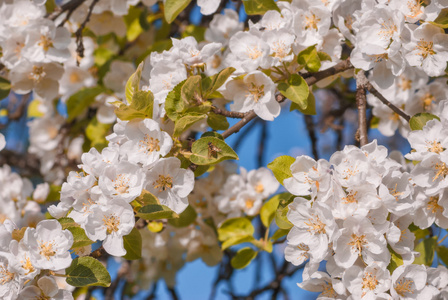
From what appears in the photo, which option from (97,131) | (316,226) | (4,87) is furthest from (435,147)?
(97,131)

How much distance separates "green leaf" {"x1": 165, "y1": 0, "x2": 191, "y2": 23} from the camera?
183cm

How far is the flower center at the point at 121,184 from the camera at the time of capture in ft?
4.53

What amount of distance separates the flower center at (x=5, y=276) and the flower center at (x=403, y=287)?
3.37ft

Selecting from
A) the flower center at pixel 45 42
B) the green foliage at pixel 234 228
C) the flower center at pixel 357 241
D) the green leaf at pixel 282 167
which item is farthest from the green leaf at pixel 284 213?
the flower center at pixel 45 42

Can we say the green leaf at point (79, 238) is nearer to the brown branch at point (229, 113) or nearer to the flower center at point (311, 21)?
the brown branch at point (229, 113)

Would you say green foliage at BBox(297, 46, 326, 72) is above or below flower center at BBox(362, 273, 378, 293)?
above

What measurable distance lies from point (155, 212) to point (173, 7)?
2.74 ft

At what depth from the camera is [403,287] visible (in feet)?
4.52

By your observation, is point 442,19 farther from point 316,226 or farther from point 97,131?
point 97,131

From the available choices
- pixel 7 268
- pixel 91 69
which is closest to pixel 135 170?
pixel 7 268

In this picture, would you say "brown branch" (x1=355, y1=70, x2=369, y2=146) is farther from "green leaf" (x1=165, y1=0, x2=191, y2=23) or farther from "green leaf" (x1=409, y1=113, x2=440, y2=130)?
"green leaf" (x1=165, y1=0, x2=191, y2=23)

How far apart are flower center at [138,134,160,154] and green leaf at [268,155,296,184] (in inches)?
13.2

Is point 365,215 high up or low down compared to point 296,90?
down

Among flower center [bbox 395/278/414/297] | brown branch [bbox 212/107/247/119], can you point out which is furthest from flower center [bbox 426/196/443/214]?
brown branch [bbox 212/107/247/119]
